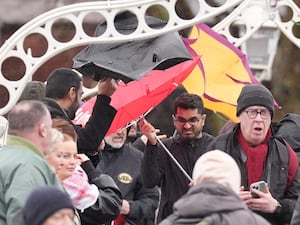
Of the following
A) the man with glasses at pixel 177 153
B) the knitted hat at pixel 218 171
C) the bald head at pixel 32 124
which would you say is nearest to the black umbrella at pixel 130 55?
the man with glasses at pixel 177 153

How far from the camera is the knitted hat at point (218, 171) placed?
7508 mm

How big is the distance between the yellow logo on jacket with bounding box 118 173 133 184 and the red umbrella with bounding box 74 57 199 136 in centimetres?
75

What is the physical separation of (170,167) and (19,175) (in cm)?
286

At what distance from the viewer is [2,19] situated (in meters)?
23.2

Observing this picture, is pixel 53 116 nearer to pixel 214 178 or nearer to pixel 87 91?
pixel 214 178

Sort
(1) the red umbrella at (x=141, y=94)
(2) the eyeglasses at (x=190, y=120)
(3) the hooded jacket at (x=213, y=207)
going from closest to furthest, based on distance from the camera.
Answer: (3) the hooded jacket at (x=213, y=207), (2) the eyeglasses at (x=190, y=120), (1) the red umbrella at (x=141, y=94)

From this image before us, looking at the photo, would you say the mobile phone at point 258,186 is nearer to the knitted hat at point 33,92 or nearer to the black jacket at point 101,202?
the black jacket at point 101,202

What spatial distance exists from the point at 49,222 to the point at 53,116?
191 centimetres

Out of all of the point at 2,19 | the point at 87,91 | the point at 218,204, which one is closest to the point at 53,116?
the point at 218,204

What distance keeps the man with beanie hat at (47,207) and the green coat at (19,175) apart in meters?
0.53

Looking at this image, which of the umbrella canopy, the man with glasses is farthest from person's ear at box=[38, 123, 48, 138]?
the umbrella canopy

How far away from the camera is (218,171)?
24.7ft

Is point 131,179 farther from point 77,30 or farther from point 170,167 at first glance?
point 77,30

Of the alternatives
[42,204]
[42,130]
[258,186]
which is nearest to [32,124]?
[42,130]
